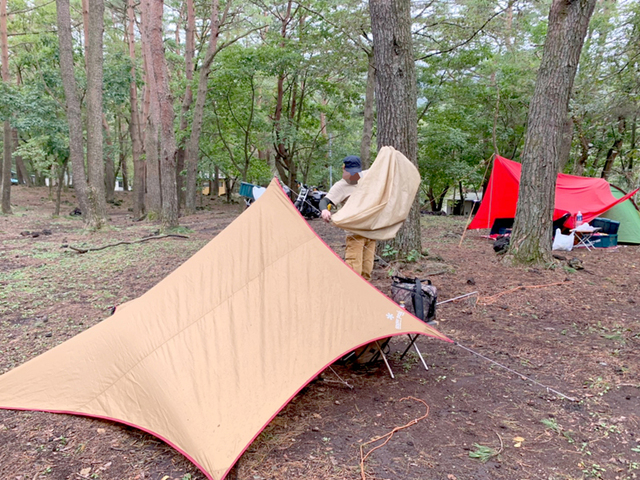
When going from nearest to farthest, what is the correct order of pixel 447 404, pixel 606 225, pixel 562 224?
1. pixel 447 404
2. pixel 562 224
3. pixel 606 225

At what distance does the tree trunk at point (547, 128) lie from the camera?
5.62 m

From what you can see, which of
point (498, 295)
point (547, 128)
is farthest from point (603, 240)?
point (498, 295)

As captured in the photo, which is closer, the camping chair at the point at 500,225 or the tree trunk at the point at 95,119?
the camping chair at the point at 500,225

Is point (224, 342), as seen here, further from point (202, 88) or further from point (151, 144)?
point (202, 88)

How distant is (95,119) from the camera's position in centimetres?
925

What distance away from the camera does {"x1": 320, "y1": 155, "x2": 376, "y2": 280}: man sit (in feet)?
12.6

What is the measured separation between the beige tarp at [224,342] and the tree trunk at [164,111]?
686 cm

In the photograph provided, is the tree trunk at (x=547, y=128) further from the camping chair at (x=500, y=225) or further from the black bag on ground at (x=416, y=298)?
the black bag on ground at (x=416, y=298)

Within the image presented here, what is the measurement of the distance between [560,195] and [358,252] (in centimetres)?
642

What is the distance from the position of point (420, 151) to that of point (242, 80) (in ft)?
23.1

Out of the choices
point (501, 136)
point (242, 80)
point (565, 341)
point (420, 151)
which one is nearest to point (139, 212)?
point (242, 80)

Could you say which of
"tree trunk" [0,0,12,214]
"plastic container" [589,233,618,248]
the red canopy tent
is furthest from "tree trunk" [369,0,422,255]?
"tree trunk" [0,0,12,214]

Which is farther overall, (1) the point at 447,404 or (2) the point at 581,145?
(2) the point at 581,145

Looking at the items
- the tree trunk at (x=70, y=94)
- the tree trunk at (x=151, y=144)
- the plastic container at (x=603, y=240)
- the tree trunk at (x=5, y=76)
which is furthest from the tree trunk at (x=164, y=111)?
the plastic container at (x=603, y=240)
